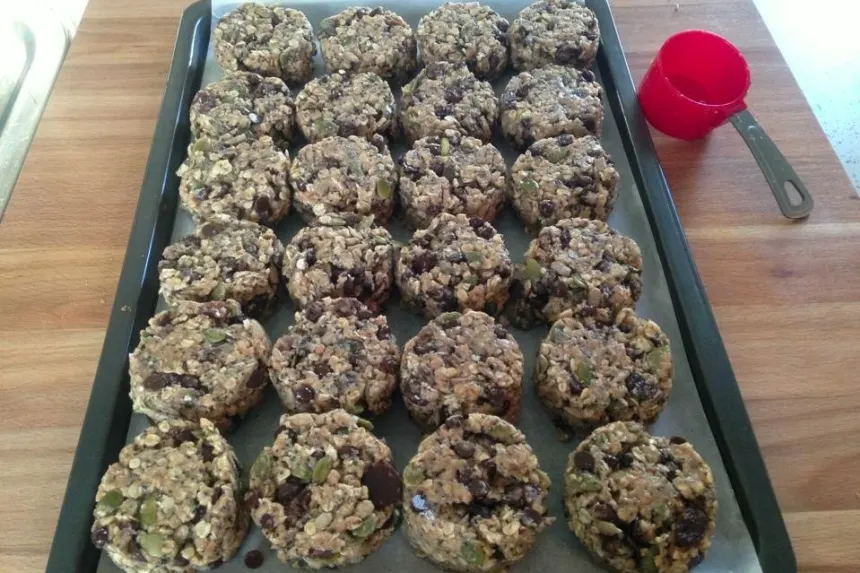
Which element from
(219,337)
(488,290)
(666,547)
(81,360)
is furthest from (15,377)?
(666,547)

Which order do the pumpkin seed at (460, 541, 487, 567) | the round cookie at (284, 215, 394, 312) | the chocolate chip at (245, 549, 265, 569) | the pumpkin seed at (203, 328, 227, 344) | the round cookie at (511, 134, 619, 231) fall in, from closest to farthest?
the pumpkin seed at (460, 541, 487, 567) → the chocolate chip at (245, 549, 265, 569) → the pumpkin seed at (203, 328, 227, 344) → the round cookie at (284, 215, 394, 312) → the round cookie at (511, 134, 619, 231)

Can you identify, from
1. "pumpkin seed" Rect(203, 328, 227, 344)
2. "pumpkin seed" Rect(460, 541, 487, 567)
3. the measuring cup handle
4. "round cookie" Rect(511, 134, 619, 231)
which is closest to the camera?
"pumpkin seed" Rect(460, 541, 487, 567)

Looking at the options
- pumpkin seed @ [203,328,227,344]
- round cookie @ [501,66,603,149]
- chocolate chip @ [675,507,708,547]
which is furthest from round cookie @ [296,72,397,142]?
chocolate chip @ [675,507,708,547]

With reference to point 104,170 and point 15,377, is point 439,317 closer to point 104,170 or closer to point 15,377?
point 15,377

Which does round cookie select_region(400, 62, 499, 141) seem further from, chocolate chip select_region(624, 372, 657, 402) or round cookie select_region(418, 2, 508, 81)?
chocolate chip select_region(624, 372, 657, 402)

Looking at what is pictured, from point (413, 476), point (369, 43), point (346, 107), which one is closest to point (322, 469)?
point (413, 476)

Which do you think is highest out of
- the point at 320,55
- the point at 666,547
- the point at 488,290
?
the point at 320,55

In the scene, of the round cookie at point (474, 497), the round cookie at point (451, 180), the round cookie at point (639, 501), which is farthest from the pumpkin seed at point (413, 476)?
the round cookie at point (451, 180)
